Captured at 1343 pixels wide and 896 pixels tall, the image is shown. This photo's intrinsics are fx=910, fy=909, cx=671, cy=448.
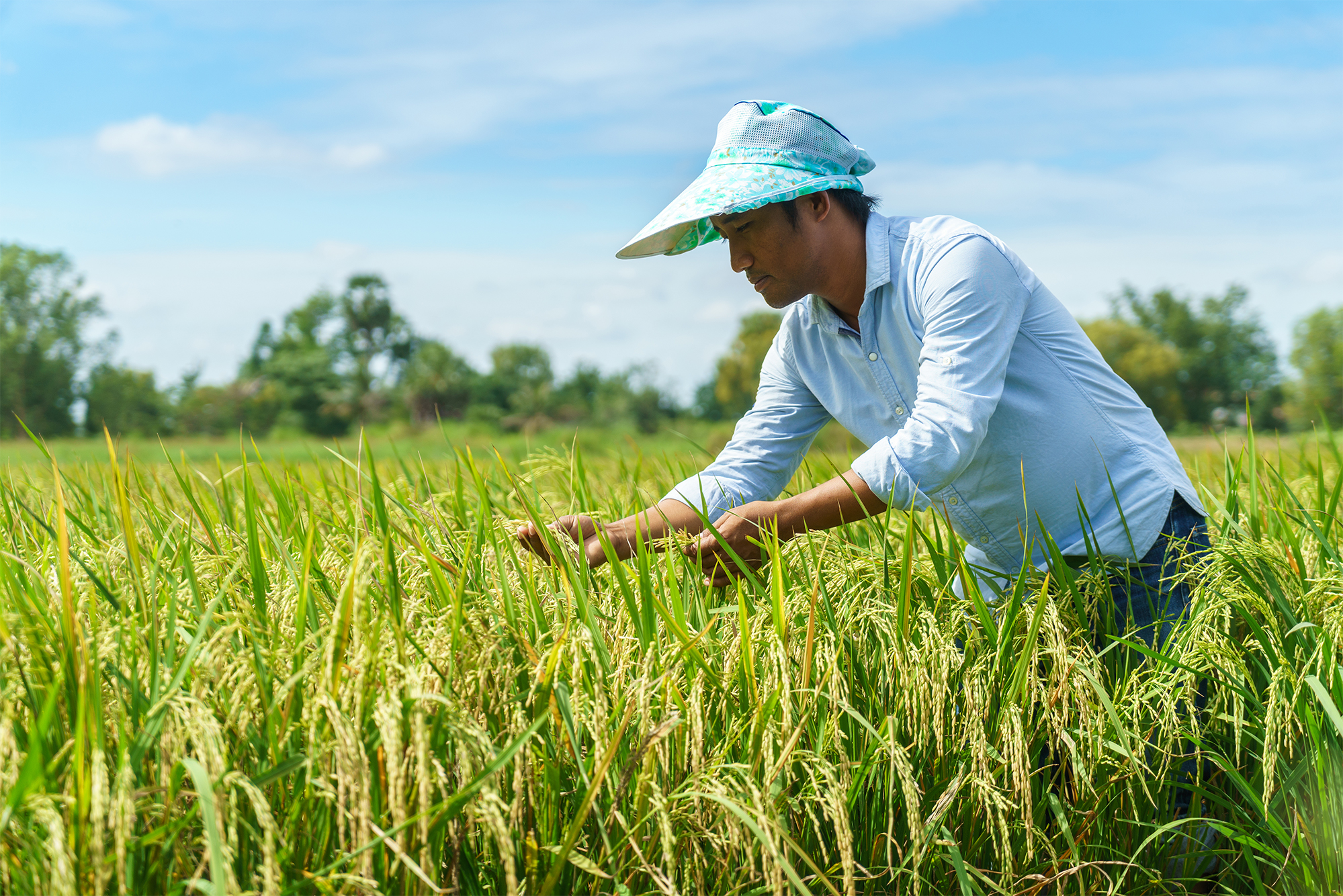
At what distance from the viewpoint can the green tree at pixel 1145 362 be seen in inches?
1543

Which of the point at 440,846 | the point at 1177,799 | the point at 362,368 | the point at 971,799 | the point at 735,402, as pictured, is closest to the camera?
the point at 440,846

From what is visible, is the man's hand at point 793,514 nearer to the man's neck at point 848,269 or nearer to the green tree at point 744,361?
the man's neck at point 848,269

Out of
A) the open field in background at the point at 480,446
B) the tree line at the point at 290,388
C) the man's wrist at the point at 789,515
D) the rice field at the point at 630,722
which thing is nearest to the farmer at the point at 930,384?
the man's wrist at the point at 789,515

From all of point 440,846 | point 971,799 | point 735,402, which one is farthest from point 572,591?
point 735,402

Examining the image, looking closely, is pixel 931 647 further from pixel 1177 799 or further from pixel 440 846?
pixel 440 846

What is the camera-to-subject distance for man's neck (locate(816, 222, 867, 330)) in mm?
2176

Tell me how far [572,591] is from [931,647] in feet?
2.23

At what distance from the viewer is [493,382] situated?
52.2m

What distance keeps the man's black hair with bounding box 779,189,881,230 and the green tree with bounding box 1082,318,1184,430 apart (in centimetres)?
3998

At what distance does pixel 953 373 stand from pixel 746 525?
0.53 metres

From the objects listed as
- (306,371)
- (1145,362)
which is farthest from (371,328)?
(1145,362)

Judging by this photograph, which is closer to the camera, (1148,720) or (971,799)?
(971,799)

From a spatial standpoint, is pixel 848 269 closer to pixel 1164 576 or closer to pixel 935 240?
pixel 935 240

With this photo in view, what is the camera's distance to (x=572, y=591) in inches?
69.0
